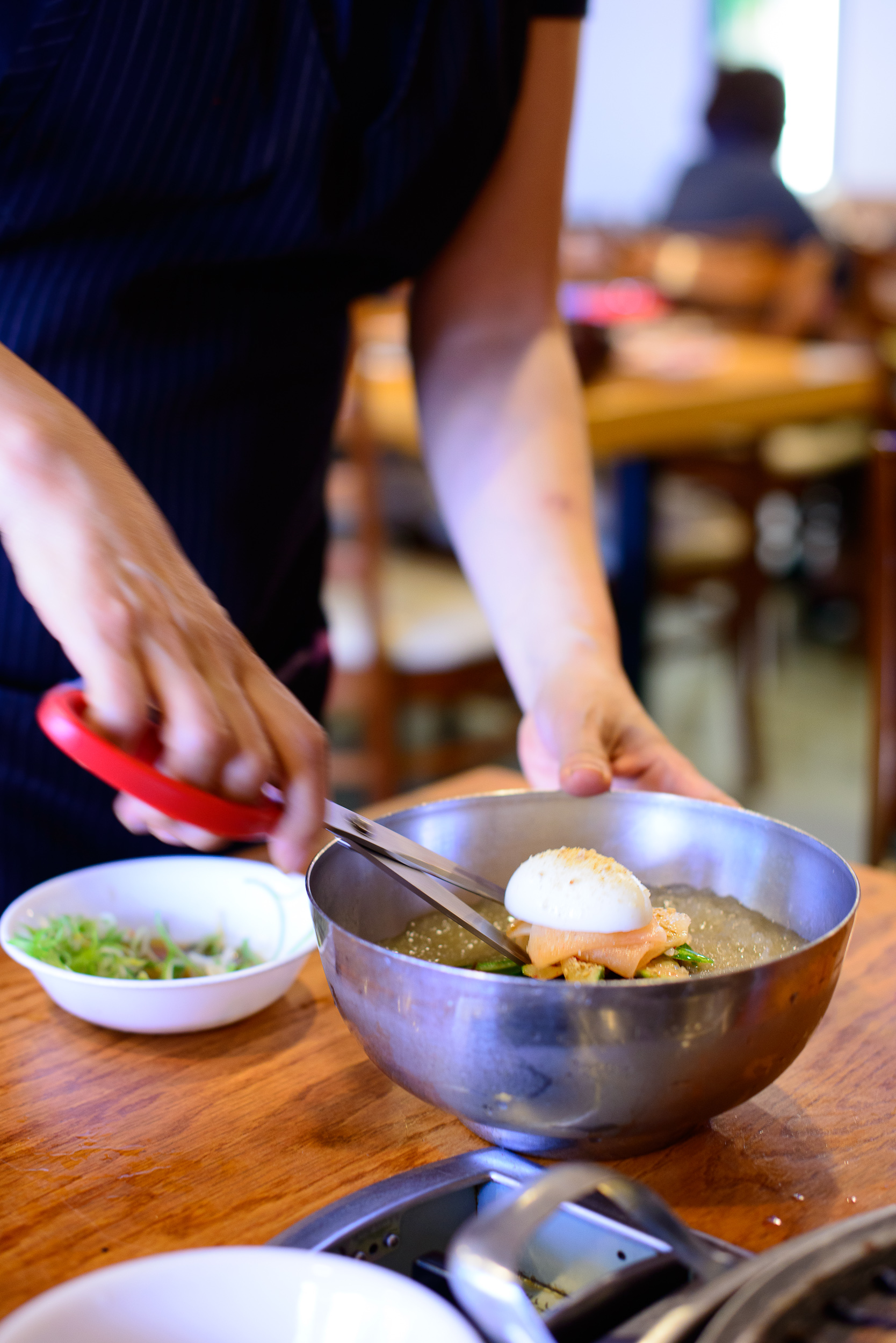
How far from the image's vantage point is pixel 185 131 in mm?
858

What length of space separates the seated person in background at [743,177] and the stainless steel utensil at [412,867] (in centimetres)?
445

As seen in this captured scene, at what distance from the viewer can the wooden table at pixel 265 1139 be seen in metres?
0.53

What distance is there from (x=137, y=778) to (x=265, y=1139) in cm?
20

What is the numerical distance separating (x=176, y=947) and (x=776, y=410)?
7.49 feet

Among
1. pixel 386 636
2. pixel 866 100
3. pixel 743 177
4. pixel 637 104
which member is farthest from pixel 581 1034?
pixel 637 104

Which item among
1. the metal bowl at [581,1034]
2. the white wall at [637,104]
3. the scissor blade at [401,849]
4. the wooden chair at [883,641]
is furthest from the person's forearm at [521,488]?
the white wall at [637,104]

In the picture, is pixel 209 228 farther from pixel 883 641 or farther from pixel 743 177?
pixel 743 177

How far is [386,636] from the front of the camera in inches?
95.7

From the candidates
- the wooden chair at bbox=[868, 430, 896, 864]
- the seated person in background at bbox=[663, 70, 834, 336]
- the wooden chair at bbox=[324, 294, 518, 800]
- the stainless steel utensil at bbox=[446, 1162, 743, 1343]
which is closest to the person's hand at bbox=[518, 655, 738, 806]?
the stainless steel utensil at bbox=[446, 1162, 743, 1343]

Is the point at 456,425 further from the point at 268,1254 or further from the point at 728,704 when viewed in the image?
the point at 728,704

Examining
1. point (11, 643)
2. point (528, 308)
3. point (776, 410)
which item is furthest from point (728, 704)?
point (11, 643)

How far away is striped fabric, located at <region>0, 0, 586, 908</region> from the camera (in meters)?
0.83

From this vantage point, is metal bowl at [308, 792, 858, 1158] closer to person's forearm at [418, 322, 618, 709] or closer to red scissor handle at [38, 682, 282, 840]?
red scissor handle at [38, 682, 282, 840]

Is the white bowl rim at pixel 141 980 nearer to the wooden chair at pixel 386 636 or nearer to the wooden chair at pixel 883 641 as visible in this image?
the wooden chair at pixel 883 641
